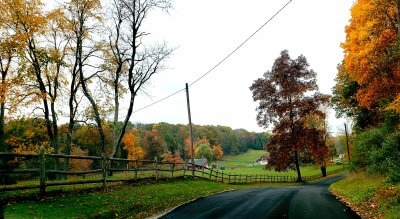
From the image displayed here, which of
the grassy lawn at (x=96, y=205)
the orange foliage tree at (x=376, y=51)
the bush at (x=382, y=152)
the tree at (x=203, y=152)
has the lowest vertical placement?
the tree at (x=203, y=152)

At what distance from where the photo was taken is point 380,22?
18438 millimetres

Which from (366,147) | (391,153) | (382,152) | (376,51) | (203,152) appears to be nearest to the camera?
(391,153)

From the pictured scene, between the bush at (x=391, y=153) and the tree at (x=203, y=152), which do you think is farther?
the tree at (x=203, y=152)

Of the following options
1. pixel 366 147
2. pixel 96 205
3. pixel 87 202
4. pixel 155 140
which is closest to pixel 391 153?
pixel 366 147

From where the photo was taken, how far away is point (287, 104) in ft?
117

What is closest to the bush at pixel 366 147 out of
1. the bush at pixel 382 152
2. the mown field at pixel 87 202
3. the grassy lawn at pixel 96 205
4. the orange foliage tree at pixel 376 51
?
the bush at pixel 382 152

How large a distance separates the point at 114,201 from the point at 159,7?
16914 millimetres

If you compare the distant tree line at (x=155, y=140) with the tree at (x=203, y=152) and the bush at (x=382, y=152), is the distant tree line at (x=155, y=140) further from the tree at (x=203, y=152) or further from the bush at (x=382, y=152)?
the bush at (x=382, y=152)

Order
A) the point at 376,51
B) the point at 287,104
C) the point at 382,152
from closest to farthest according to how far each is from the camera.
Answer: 1. the point at 382,152
2. the point at 376,51
3. the point at 287,104

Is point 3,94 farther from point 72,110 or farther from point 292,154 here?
point 292,154

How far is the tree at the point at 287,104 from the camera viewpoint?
3511 cm

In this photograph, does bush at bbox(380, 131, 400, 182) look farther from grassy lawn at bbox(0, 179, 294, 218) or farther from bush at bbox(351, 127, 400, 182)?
grassy lawn at bbox(0, 179, 294, 218)

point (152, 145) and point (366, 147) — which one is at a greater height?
point (366, 147)

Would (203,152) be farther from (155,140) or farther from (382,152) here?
(382,152)
